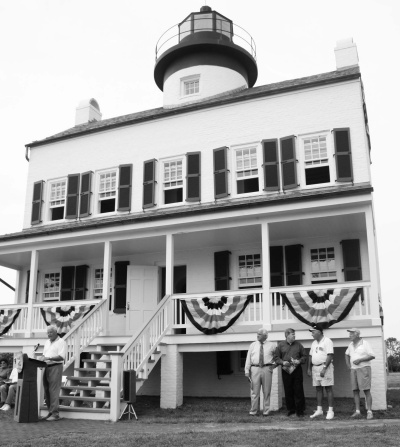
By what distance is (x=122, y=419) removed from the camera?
11.1 m

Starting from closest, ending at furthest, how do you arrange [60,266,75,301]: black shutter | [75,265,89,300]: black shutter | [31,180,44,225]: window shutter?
[75,265,89,300]: black shutter < [60,266,75,301]: black shutter < [31,180,44,225]: window shutter

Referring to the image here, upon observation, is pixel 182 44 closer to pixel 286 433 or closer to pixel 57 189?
pixel 57 189

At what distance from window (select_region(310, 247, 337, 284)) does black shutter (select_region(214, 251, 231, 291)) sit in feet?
7.66

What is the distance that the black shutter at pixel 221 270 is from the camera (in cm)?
1591

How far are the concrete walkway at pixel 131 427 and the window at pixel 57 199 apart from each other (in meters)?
9.33

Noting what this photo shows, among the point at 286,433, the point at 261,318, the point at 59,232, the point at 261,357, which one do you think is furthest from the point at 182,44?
the point at 286,433

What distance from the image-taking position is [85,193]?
18.2 metres

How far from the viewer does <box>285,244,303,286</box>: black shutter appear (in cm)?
1509

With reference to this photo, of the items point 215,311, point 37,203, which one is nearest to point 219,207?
point 215,311

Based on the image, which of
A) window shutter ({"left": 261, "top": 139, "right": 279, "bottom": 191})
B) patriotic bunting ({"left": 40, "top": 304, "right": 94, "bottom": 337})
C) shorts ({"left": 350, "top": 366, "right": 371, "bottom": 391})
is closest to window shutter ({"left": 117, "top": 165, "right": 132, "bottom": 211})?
patriotic bunting ({"left": 40, "top": 304, "right": 94, "bottom": 337})

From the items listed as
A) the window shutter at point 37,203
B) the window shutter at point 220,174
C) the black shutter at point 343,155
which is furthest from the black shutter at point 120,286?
the black shutter at point 343,155

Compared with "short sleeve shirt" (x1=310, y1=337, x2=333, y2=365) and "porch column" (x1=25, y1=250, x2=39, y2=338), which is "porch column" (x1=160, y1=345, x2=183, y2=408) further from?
"porch column" (x1=25, y1=250, x2=39, y2=338)

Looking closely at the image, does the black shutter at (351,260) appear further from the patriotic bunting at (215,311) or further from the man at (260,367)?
the man at (260,367)

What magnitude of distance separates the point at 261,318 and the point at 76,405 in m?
4.75
